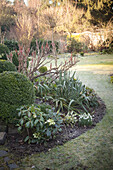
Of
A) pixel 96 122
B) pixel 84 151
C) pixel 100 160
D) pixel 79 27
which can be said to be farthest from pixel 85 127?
pixel 79 27

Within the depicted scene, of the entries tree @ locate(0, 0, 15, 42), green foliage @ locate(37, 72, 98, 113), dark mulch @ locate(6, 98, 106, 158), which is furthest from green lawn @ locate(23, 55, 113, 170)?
tree @ locate(0, 0, 15, 42)

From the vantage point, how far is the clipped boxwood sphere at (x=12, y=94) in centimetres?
296

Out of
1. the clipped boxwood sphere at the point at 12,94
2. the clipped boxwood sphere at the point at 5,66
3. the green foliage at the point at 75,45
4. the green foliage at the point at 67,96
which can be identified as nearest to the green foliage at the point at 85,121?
the green foliage at the point at 67,96

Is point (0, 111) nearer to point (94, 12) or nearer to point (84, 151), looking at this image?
point (84, 151)

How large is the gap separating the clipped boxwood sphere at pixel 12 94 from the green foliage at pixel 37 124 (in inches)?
5.3

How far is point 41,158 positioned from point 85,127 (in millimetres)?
1201

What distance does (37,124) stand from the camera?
287 cm

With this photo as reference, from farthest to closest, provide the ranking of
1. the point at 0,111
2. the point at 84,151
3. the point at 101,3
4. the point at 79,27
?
the point at 79,27, the point at 101,3, the point at 0,111, the point at 84,151

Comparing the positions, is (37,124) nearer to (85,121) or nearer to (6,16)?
(85,121)

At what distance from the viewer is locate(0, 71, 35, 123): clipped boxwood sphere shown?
2.96 meters

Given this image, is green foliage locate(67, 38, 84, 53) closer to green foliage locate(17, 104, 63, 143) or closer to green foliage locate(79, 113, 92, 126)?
green foliage locate(79, 113, 92, 126)

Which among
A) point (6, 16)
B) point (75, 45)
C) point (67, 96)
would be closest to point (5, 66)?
point (67, 96)

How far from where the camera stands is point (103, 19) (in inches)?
811

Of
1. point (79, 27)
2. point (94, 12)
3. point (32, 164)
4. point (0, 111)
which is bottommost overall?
point (32, 164)
